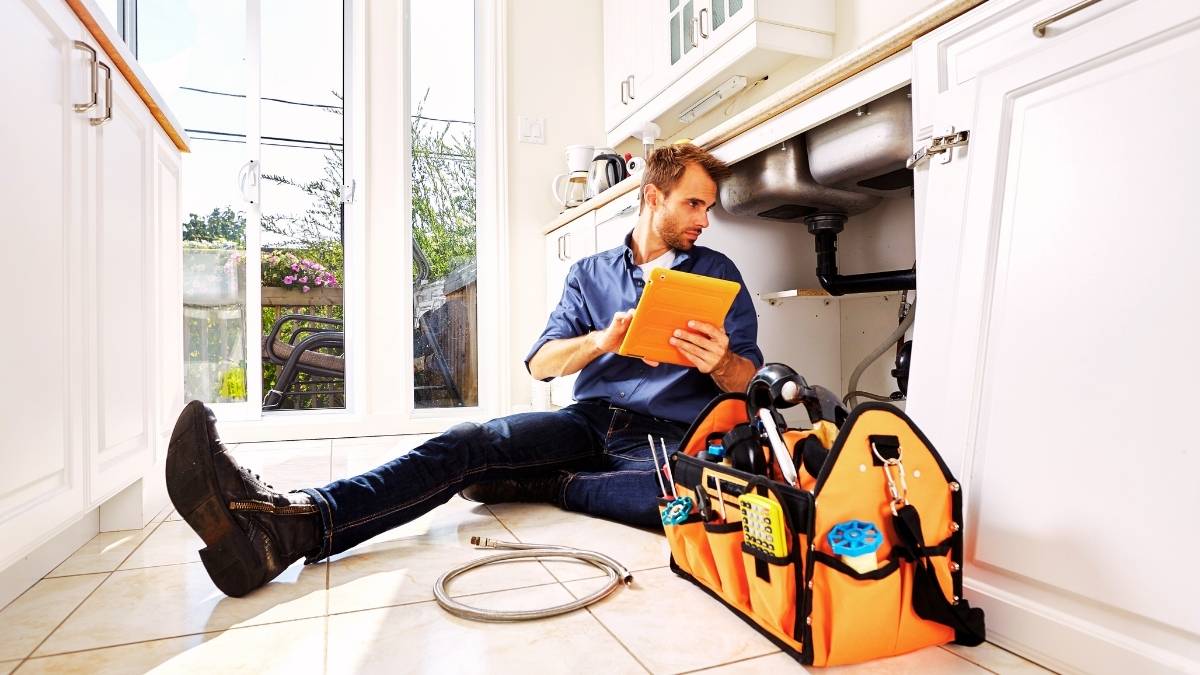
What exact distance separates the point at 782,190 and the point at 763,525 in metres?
1.08

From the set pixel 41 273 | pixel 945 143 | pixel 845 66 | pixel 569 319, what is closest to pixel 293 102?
pixel 569 319

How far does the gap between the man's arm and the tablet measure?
0.05m

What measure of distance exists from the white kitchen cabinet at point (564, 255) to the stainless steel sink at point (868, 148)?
1.22 meters

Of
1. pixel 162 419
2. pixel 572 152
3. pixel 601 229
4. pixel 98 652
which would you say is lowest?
pixel 98 652

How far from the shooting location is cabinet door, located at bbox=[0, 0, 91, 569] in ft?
3.18

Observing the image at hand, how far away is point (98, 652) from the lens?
0.92m

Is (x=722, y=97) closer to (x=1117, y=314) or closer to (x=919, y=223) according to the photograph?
(x=919, y=223)

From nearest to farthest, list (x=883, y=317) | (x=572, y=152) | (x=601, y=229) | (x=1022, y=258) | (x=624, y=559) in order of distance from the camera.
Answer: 1. (x=1022, y=258)
2. (x=624, y=559)
3. (x=883, y=317)
4. (x=601, y=229)
5. (x=572, y=152)

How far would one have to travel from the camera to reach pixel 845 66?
1331 millimetres

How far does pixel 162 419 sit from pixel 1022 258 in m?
1.93

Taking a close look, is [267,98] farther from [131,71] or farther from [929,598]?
[929,598]

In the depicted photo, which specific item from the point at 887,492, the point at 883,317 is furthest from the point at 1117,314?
the point at 883,317

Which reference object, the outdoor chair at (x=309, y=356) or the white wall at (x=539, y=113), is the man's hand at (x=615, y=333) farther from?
the outdoor chair at (x=309, y=356)

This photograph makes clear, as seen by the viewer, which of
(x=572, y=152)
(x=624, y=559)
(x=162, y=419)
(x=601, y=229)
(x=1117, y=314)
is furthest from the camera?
(x=572, y=152)
